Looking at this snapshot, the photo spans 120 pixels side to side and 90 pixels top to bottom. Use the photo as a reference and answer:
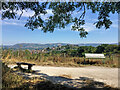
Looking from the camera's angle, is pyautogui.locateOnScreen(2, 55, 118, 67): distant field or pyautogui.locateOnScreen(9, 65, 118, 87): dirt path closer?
pyautogui.locateOnScreen(9, 65, 118, 87): dirt path

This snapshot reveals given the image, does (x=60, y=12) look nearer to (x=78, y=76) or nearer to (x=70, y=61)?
(x=78, y=76)

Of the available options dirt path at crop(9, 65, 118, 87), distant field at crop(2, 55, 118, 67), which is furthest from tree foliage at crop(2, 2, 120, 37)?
distant field at crop(2, 55, 118, 67)

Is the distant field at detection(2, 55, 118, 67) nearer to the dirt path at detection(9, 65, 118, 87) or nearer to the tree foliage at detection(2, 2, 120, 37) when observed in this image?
the dirt path at detection(9, 65, 118, 87)

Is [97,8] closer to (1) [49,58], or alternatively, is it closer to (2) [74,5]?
(2) [74,5]

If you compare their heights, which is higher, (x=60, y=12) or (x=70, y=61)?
(x=60, y=12)

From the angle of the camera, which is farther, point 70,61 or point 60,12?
point 70,61

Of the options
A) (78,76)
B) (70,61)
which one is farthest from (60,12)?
(70,61)

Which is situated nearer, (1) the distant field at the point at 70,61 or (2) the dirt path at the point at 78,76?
(2) the dirt path at the point at 78,76

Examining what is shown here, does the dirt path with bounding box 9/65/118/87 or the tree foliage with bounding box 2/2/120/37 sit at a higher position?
the tree foliage with bounding box 2/2/120/37

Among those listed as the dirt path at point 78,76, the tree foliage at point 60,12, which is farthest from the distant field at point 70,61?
the tree foliage at point 60,12

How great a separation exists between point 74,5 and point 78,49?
338 inches

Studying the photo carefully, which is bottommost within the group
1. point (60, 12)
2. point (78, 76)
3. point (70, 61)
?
point (78, 76)

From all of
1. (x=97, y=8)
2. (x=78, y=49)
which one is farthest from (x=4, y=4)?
(x=78, y=49)

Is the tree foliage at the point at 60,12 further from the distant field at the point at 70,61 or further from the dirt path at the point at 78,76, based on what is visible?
the distant field at the point at 70,61
